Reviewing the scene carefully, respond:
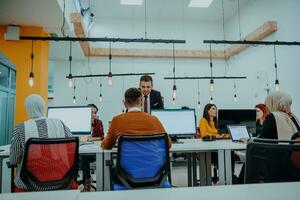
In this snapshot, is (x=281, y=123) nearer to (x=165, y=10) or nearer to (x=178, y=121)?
(x=178, y=121)

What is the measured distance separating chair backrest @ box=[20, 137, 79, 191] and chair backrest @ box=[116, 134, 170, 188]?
41 centimetres

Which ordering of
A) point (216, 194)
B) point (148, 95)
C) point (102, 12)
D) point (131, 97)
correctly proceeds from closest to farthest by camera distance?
point (216, 194)
point (131, 97)
point (148, 95)
point (102, 12)

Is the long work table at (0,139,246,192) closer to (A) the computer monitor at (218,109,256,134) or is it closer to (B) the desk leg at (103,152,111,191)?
(B) the desk leg at (103,152,111,191)

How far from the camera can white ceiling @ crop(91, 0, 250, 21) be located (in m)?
7.84

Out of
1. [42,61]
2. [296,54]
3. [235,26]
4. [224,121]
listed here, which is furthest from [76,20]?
[235,26]

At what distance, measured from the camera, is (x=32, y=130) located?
2.03m

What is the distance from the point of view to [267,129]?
85.5 inches

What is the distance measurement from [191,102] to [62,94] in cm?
433

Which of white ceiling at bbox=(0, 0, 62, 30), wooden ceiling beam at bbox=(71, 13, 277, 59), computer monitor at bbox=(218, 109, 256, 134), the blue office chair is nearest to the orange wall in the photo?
white ceiling at bbox=(0, 0, 62, 30)

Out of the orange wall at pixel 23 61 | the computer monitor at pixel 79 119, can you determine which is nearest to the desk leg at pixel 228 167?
the computer monitor at pixel 79 119

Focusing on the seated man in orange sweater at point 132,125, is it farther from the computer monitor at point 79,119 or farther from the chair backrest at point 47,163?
the computer monitor at point 79,119

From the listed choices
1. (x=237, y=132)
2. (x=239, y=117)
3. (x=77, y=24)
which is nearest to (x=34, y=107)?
(x=237, y=132)

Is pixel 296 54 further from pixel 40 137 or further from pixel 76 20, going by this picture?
pixel 40 137

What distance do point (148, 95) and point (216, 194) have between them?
2.53 meters
